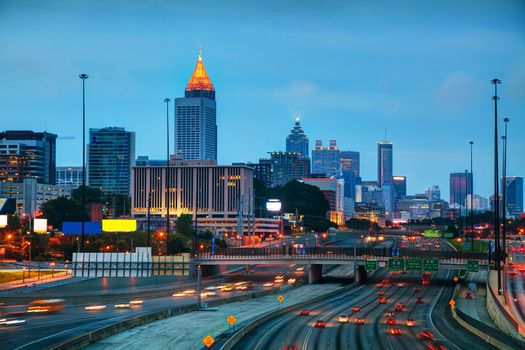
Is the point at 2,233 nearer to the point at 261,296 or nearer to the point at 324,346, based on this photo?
the point at 261,296

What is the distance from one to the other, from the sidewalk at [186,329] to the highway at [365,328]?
15.0 ft

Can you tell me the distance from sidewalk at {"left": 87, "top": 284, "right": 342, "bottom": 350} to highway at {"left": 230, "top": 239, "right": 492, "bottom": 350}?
4565 millimetres

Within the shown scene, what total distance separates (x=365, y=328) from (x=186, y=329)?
20014mm

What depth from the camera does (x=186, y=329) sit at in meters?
81.8

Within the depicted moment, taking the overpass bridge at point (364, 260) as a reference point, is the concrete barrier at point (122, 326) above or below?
below

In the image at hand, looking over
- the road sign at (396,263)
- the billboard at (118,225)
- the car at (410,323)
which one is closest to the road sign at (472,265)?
the road sign at (396,263)

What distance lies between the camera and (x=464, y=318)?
86.0 metres

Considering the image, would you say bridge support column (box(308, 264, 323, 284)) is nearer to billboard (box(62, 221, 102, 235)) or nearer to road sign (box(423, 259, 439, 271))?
road sign (box(423, 259, 439, 271))

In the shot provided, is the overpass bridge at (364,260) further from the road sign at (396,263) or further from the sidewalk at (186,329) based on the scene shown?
the sidewalk at (186,329)

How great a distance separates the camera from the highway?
235ft

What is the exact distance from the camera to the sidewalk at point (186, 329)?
234 ft

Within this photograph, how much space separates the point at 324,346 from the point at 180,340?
1457 centimetres

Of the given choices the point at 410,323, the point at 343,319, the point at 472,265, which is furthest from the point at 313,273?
the point at 410,323

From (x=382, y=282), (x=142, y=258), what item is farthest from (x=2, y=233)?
(x=142, y=258)
